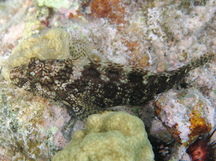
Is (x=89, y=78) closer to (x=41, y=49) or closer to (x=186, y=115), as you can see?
(x=41, y=49)

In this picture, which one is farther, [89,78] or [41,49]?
[41,49]

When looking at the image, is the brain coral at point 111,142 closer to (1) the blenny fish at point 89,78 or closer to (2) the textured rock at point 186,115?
(2) the textured rock at point 186,115

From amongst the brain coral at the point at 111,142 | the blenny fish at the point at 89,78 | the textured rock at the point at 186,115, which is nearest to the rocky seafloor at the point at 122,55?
the textured rock at the point at 186,115

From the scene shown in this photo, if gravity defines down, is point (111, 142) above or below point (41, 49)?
below

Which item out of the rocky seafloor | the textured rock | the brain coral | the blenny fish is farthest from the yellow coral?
the textured rock

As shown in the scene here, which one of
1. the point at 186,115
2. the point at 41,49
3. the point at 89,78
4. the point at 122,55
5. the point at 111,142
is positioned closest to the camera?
the point at 111,142

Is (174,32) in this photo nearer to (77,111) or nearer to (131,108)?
(131,108)

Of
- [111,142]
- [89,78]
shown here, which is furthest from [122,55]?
[111,142]

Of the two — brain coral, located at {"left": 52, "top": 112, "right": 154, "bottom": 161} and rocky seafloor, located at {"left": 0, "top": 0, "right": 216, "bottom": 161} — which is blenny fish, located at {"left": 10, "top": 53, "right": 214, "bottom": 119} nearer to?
rocky seafloor, located at {"left": 0, "top": 0, "right": 216, "bottom": 161}
